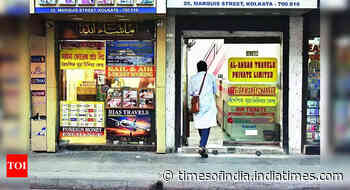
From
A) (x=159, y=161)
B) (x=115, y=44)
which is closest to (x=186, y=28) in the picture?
(x=115, y=44)

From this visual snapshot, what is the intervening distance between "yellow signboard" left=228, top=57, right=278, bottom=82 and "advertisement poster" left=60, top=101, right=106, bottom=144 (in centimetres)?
319

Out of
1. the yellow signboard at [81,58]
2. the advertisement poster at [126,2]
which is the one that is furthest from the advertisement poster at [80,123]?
the advertisement poster at [126,2]

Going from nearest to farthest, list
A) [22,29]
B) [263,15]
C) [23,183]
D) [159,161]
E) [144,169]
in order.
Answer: [22,29] < [23,183] < [144,169] < [159,161] < [263,15]

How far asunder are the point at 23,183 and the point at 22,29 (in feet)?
6.44

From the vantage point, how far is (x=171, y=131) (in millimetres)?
8586

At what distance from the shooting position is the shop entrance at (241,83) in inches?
344

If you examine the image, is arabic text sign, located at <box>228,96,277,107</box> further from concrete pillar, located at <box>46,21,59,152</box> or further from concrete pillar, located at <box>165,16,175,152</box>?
concrete pillar, located at <box>46,21,59,152</box>

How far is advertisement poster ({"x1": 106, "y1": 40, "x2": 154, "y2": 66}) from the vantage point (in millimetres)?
8688

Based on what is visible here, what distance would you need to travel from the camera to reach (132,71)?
8.75 meters

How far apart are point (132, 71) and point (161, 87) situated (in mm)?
796

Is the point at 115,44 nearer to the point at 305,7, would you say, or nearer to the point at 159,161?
the point at 159,161

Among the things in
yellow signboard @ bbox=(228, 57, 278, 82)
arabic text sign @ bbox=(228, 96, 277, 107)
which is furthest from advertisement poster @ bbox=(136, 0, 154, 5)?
arabic text sign @ bbox=(228, 96, 277, 107)

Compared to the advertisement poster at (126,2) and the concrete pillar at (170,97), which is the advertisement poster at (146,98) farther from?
the advertisement poster at (126,2)

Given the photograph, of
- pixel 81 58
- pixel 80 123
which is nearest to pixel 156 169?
pixel 80 123
